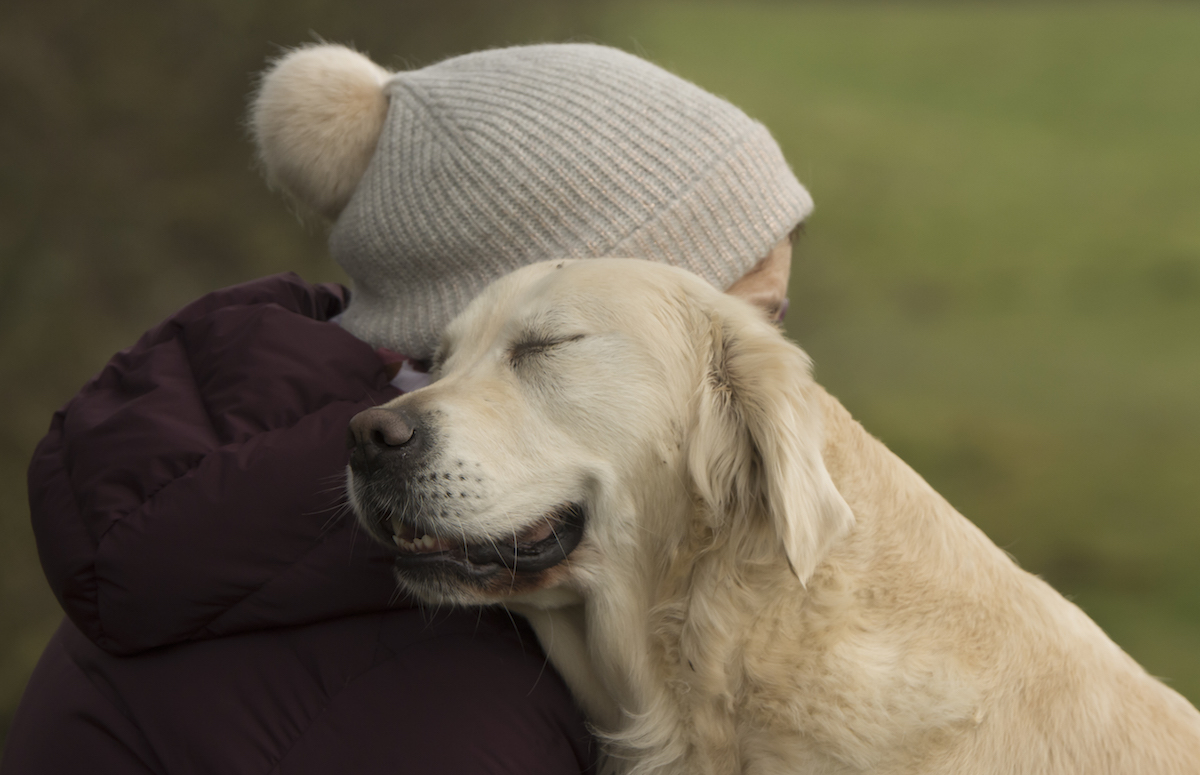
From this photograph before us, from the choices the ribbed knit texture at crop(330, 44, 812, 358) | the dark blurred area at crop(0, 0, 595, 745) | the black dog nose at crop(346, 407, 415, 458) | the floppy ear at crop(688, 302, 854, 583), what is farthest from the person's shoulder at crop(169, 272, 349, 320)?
the dark blurred area at crop(0, 0, 595, 745)

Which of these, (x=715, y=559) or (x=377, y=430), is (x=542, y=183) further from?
(x=715, y=559)

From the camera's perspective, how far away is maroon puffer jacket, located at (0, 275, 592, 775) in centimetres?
119

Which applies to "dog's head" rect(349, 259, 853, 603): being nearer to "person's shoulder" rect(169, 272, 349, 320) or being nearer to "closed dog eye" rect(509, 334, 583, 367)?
"closed dog eye" rect(509, 334, 583, 367)

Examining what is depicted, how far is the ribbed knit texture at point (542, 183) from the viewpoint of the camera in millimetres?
1652

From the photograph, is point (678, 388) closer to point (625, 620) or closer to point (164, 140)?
point (625, 620)

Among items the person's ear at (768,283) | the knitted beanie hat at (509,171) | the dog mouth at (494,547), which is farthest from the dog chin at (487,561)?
the person's ear at (768,283)

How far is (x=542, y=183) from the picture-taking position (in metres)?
1.64

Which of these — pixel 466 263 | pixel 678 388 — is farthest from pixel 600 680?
pixel 466 263

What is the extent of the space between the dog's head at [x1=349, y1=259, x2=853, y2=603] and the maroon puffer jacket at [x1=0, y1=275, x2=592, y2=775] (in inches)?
3.6

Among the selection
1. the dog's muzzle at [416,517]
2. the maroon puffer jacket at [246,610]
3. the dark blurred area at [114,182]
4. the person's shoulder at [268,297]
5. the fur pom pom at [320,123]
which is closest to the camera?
the maroon puffer jacket at [246,610]

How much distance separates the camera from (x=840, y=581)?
4.58 ft

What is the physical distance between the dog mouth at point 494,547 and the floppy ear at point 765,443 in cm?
24

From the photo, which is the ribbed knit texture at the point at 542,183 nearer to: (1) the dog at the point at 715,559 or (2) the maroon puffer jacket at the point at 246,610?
(1) the dog at the point at 715,559

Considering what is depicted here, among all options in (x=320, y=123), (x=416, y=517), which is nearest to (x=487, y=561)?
(x=416, y=517)
